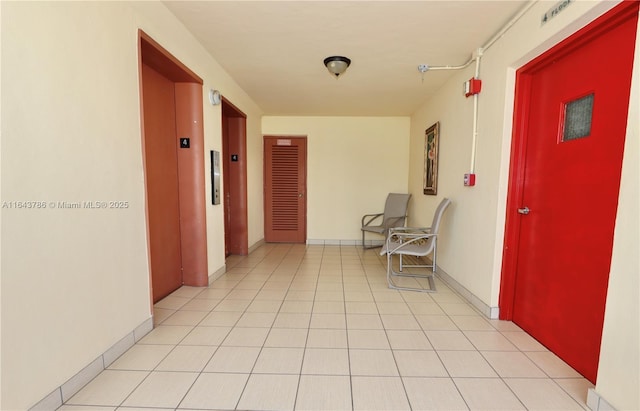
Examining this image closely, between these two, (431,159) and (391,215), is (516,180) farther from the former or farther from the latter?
(391,215)

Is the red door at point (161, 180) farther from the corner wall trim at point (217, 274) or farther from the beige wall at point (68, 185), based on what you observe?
the beige wall at point (68, 185)

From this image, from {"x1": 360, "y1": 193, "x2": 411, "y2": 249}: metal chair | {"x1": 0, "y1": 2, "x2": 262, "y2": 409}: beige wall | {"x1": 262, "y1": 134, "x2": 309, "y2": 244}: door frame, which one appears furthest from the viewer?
{"x1": 262, "y1": 134, "x2": 309, "y2": 244}: door frame

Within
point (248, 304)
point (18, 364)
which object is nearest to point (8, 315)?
Answer: point (18, 364)

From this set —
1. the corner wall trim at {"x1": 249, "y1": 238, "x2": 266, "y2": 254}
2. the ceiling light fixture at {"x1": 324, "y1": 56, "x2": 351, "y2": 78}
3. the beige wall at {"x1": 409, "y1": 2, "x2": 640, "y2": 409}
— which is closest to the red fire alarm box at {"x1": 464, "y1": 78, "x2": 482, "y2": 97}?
the beige wall at {"x1": 409, "y1": 2, "x2": 640, "y2": 409}

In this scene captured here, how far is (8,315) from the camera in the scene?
1073 mm

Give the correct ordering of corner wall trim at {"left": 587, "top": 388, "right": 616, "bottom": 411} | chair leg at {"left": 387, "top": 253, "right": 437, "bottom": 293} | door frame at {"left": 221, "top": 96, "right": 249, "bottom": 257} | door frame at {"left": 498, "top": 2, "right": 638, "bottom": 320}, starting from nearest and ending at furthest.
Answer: corner wall trim at {"left": 587, "top": 388, "right": 616, "bottom": 411}
door frame at {"left": 498, "top": 2, "right": 638, "bottom": 320}
chair leg at {"left": 387, "top": 253, "right": 437, "bottom": 293}
door frame at {"left": 221, "top": 96, "right": 249, "bottom": 257}

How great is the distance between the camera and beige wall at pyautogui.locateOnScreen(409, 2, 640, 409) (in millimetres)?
1144

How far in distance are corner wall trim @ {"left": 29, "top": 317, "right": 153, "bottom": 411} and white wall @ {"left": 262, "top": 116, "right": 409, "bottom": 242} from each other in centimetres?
342

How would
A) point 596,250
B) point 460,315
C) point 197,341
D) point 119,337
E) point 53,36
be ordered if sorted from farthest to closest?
point 460,315 → point 197,341 → point 119,337 → point 596,250 → point 53,36

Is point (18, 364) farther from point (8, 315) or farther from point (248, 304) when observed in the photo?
point (248, 304)

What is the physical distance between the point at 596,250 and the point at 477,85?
1605mm

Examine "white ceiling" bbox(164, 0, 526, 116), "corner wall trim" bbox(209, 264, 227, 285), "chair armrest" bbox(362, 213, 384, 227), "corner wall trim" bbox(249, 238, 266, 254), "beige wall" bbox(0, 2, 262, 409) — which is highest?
"white ceiling" bbox(164, 0, 526, 116)

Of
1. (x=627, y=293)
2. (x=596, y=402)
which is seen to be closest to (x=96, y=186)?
(x=627, y=293)

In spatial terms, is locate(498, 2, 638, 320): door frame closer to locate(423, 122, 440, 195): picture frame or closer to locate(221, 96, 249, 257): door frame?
locate(423, 122, 440, 195): picture frame
